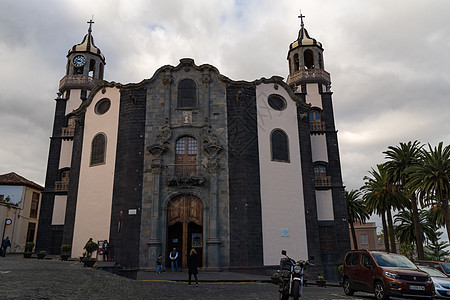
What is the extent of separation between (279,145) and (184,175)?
25.8 feet

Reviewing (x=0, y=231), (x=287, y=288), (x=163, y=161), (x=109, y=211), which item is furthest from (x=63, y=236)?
(x=287, y=288)

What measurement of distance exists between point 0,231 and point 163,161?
2184 cm

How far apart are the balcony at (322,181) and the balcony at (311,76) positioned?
10104 mm

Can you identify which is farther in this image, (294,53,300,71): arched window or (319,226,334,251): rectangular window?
(294,53,300,71): arched window

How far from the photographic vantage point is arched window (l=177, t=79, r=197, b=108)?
28.1 m

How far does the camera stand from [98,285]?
12812 mm

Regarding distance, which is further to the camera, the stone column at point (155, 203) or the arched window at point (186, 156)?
the arched window at point (186, 156)

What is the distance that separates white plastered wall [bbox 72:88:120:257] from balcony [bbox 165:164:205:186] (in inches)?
187

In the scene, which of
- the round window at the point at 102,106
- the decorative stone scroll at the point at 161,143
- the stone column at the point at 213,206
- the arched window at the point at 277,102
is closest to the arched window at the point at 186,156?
the decorative stone scroll at the point at 161,143

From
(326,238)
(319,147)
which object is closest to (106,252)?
(326,238)

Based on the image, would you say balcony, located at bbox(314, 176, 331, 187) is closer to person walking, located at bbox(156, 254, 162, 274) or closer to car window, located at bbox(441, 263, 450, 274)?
car window, located at bbox(441, 263, 450, 274)

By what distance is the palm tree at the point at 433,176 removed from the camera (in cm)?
2795

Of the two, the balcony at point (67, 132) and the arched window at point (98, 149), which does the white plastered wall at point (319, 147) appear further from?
the balcony at point (67, 132)

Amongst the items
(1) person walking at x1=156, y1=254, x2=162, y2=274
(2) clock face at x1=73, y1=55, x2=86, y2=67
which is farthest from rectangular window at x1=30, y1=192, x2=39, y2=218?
(1) person walking at x1=156, y1=254, x2=162, y2=274
